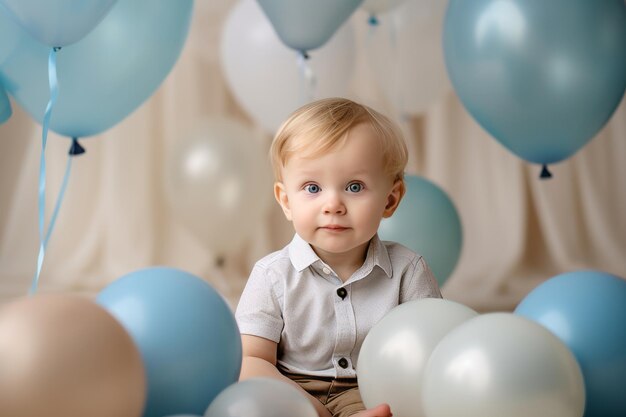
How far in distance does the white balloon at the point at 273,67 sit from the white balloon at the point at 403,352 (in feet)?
4.19

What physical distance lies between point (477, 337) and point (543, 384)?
0.33 feet

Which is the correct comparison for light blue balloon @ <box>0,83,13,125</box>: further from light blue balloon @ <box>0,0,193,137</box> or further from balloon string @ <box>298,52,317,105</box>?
balloon string @ <box>298,52,317,105</box>

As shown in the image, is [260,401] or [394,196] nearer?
[260,401]

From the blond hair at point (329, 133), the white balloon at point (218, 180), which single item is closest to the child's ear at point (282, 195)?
the blond hair at point (329, 133)

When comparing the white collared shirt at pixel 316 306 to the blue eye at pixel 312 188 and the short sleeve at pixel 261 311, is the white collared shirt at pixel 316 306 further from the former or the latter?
the blue eye at pixel 312 188

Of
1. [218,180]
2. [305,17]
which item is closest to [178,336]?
[305,17]

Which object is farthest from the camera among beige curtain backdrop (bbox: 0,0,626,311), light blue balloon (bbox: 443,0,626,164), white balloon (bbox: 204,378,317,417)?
beige curtain backdrop (bbox: 0,0,626,311)

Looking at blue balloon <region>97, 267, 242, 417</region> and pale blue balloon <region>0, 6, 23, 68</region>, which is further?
pale blue balloon <region>0, 6, 23, 68</region>

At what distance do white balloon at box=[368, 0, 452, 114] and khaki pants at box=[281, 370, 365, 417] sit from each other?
1.54 m

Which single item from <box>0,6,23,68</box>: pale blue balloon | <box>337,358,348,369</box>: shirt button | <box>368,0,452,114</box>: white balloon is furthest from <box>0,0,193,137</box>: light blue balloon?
<box>368,0,452,114</box>: white balloon

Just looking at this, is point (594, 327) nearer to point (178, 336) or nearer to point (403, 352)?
point (403, 352)

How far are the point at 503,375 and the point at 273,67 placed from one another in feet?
5.22

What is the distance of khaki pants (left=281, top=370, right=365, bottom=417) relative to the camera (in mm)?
1530

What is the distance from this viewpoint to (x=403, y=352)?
137 centimetres
